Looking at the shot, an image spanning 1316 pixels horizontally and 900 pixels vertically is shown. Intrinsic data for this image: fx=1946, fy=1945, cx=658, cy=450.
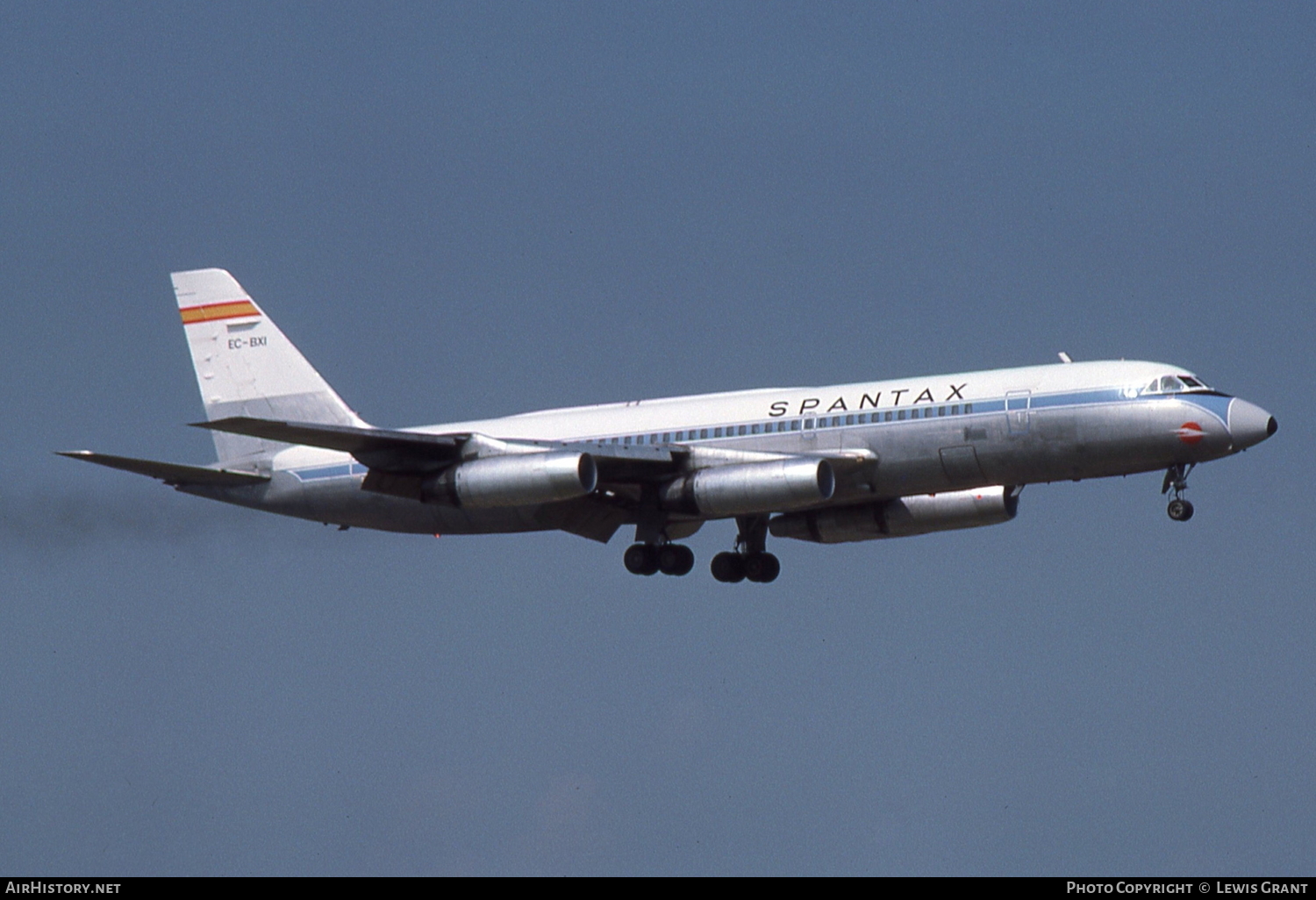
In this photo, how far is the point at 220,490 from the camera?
54.7 metres

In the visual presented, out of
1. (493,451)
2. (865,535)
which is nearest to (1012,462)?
(865,535)

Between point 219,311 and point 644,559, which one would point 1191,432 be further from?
point 219,311

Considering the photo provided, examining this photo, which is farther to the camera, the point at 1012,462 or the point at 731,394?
the point at 731,394

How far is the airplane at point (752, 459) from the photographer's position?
46.3 metres

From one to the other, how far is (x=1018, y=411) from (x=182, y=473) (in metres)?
22.5

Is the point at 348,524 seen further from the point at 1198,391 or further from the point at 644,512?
the point at 1198,391

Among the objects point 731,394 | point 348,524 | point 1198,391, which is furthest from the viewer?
point 348,524

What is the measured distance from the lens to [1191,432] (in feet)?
150

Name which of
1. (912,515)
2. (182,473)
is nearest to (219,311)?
(182,473)

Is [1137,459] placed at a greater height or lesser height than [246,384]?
lesser

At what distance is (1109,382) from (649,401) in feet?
40.1

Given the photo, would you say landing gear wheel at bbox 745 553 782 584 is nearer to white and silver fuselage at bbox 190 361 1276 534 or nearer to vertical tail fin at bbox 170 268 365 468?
white and silver fuselage at bbox 190 361 1276 534

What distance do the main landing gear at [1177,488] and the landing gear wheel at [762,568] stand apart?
39.0ft

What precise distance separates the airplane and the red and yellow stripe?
4418 mm
